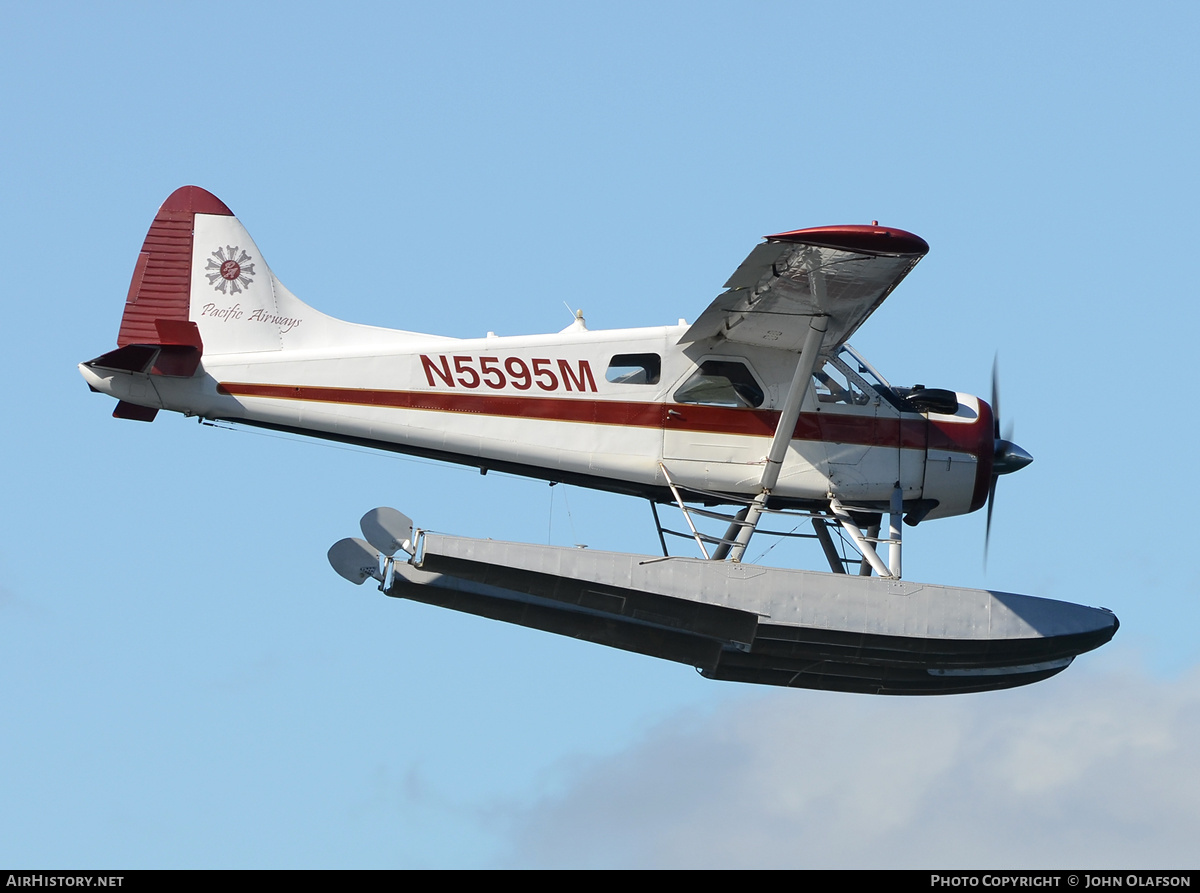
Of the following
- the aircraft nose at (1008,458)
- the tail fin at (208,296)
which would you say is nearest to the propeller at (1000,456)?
the aircraft nose at (1008,458)

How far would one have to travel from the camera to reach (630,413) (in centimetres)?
1775

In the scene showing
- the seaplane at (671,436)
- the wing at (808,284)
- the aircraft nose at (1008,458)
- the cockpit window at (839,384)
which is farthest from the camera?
the aircraft nose at (1008,458)

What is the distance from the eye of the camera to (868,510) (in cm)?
1848

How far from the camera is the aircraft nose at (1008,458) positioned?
61.8 feet

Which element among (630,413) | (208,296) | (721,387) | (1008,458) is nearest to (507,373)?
(630,413)

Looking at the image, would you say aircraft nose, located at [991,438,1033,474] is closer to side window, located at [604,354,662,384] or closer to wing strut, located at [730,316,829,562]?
wing strut, located at [730,316,829,562]

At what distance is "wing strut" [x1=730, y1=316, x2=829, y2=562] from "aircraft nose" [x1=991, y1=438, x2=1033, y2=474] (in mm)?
2529

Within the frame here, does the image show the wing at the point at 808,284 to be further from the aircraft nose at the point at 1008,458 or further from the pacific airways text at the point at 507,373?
the aircraft nose at the point at 1008,458

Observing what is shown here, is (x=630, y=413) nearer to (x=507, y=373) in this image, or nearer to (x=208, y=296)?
(x=507, y=373)

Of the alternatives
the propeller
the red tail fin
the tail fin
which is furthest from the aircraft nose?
the red tail fin

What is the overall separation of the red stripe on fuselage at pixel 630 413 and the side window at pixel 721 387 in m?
0.08

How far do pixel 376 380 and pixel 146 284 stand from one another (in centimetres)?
265

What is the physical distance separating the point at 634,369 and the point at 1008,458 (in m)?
4.46
